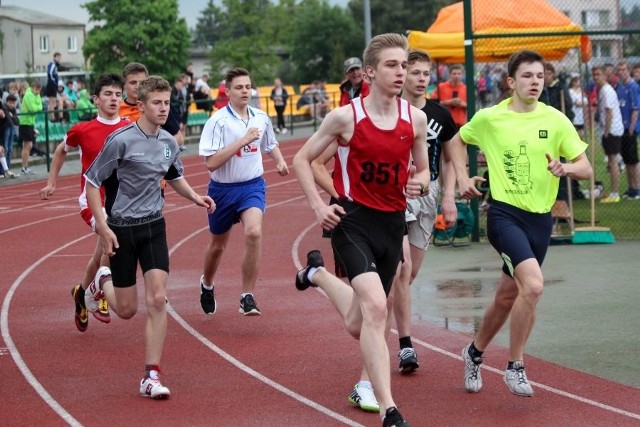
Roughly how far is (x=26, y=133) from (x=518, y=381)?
21.0 meters

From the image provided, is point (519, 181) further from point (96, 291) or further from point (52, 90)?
point (52, 90)

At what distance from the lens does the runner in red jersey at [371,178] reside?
6.99 metres

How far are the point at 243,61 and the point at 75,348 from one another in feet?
241

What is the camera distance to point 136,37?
78.4m

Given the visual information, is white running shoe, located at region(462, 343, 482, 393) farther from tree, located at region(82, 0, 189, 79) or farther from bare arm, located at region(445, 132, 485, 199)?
tree, located at region(82, 0, 189, 79)

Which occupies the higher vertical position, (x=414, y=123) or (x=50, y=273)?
(x=414, y=123)

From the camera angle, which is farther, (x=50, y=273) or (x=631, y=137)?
(x=631, y=137)

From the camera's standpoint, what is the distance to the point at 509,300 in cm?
771

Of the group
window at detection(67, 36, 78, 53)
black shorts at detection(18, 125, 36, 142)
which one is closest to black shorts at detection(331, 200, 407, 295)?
black shorts at detection(18, 125, 36, 142)

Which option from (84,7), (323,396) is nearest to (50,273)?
(323,396)

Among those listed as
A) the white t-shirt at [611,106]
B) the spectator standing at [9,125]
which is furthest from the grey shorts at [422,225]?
the spectator standing at [9,125]

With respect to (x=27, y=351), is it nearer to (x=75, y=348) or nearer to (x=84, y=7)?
(x=75, y=348)

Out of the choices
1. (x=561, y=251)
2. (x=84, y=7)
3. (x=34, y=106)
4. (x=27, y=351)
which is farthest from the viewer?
(x=84, y=7)

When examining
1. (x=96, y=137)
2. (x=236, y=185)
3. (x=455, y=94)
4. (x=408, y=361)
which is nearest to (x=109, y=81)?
(x=96, y=137)
